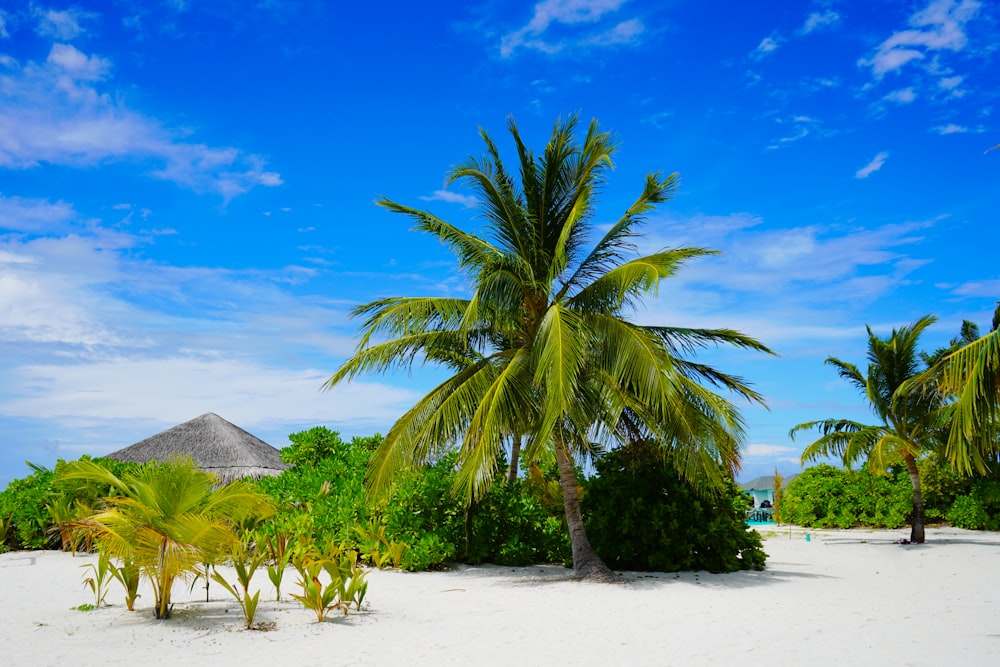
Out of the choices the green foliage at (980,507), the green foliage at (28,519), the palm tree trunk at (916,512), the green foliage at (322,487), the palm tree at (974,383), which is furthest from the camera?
the green foliage at (980,507)

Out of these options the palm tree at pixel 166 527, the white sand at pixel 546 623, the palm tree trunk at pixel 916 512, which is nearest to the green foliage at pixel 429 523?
the white sand at pixel 546 623

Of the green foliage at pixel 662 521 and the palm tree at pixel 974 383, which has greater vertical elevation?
the palm tree at pixel 974 383

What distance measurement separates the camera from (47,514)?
15555 millimetres

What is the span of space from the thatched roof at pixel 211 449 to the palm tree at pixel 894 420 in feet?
49.5

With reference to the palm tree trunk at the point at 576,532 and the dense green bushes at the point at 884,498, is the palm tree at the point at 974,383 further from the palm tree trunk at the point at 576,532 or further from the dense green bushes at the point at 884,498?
the dense green bushes at the point at 884,498

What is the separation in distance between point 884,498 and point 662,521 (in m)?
14.6

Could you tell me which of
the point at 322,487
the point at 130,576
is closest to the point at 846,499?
the point at 322,487

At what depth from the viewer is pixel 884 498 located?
22.7 metres

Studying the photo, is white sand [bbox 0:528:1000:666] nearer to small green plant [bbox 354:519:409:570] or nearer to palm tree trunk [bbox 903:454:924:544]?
small green plant [bbox 354:519:409:570]

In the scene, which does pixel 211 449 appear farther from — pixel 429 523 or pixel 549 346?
pixel 549 346

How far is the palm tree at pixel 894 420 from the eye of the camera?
17938 millimetres

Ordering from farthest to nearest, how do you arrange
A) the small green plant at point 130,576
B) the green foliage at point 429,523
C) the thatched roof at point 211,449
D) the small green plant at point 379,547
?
the thatched roof at point 211,449 → the green foliage at point 429,523 → the small green plant at point 379,547 → the small green plant at point 130,576

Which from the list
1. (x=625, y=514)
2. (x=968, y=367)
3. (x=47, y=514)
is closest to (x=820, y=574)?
(x=625, y=514)

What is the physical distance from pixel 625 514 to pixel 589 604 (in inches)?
127
